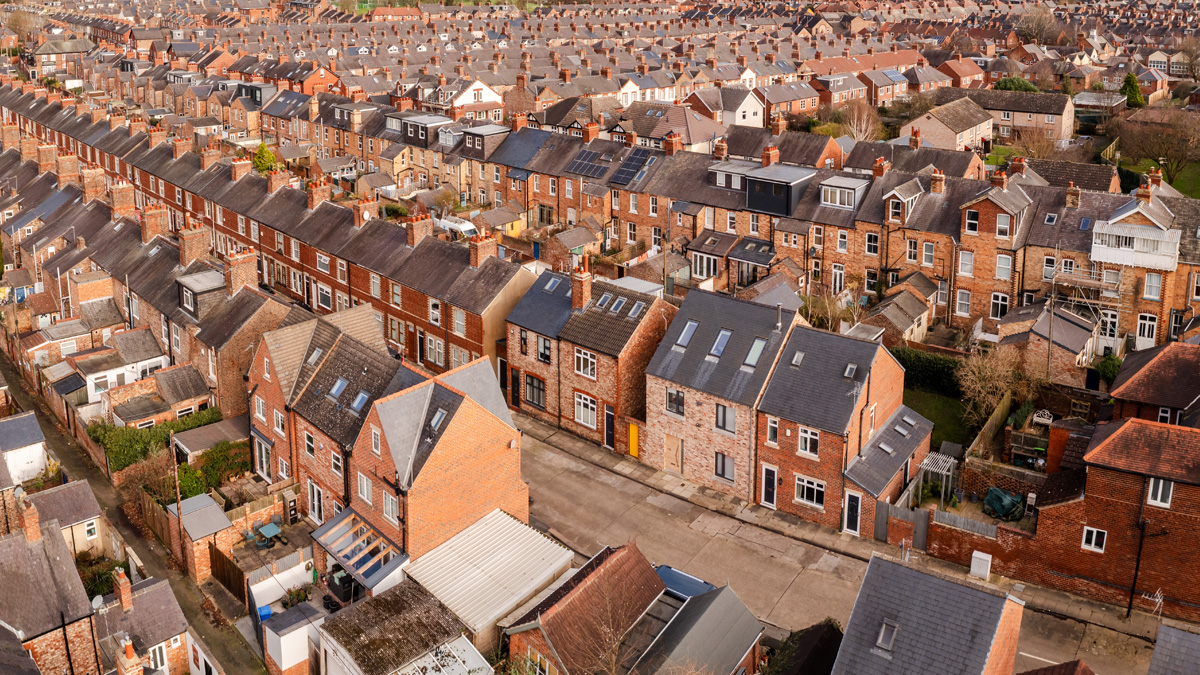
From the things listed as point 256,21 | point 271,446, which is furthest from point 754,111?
point 256,21

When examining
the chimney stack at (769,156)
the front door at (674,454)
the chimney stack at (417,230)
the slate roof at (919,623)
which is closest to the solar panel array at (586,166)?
the chimney stack at (769,156)

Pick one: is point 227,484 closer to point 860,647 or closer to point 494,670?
point 494,670

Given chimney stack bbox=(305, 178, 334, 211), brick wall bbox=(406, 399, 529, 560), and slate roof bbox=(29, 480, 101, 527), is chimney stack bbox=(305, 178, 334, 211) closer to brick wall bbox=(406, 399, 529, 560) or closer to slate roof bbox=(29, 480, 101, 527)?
slate roof bbox=(29, 480, 101, 527)

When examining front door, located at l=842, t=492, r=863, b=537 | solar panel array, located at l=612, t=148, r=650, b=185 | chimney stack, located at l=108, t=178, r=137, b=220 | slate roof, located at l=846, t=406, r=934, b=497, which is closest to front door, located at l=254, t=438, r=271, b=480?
front door, located at l=842, t=492, r=863, b=537

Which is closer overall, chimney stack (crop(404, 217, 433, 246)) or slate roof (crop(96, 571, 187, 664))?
slate roof (crop(96, 571, 187, 664))

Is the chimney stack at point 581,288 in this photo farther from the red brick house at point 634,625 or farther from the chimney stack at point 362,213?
the chimney stack at point 362,213

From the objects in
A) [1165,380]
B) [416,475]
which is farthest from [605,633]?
[1165,380]
